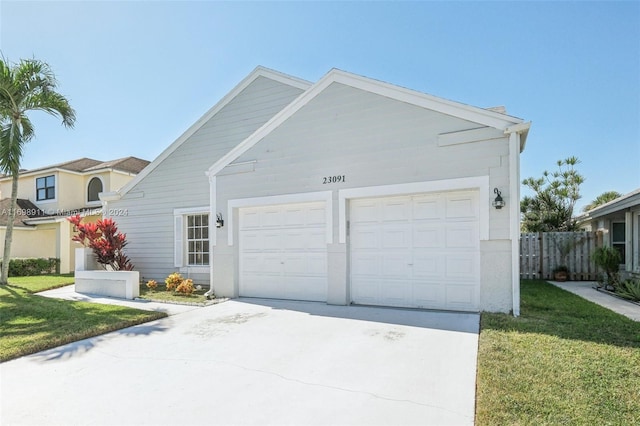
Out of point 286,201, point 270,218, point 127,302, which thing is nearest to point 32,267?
point 127,302

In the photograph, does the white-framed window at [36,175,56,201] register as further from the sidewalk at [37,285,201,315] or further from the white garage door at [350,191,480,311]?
the white garage door at [350,191,480,311]

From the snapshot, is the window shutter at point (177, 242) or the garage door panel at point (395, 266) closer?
the garage door panel at point (395, 266)

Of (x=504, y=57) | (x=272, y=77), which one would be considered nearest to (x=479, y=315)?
(x=504, y=57)

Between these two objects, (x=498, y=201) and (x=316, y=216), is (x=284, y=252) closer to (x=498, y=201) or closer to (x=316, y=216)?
(x=316, y=216)

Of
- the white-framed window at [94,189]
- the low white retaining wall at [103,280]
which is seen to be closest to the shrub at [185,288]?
the low white retaining wall at [103,280]

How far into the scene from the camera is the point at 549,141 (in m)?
18.0

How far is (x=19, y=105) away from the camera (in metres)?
12.0

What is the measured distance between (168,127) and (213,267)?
27.2 feet

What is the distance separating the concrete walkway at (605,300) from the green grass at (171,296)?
945 cm

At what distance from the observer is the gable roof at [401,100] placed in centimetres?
673

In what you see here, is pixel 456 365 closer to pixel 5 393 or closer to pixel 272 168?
pixel 5 393

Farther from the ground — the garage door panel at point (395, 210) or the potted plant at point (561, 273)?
the garage door panel at point (395, 210)

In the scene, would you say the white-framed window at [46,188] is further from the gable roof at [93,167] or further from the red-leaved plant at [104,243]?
the red-leaved plant at [104,243]

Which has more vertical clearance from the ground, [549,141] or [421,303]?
[549,141]
